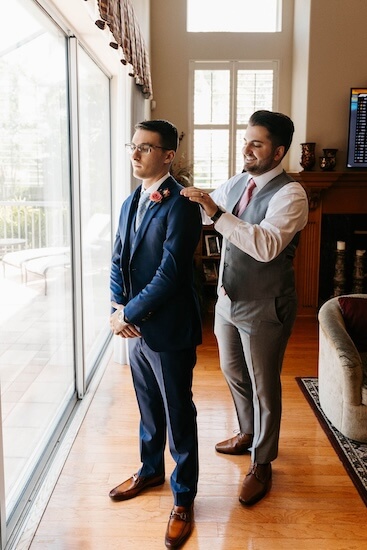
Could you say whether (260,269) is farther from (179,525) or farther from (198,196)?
(179,525)

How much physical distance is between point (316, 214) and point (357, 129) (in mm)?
950

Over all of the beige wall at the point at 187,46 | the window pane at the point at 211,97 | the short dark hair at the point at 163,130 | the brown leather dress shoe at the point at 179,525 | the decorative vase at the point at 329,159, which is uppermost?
the beige wall at the point at 187,46

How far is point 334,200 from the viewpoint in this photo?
5.72 meters

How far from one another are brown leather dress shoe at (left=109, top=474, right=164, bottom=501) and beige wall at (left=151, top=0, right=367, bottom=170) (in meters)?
4.28

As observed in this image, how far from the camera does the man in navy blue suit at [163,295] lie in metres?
1.94

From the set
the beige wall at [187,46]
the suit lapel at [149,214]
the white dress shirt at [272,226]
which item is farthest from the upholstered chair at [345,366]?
the beige wall at [187,46]

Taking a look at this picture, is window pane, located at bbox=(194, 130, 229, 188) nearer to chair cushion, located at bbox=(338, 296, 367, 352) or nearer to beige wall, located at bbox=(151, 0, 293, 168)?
beige wall, located at bbox=(151, 0, 293, 168)

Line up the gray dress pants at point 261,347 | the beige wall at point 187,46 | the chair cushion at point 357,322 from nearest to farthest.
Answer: the gray dress pants at point 261,347, the chair cushion at point 357,322, the beige wall at point 187,46

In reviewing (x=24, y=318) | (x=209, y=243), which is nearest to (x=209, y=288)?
(x=209, y=243)

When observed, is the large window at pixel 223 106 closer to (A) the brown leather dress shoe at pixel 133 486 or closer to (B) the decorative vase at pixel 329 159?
(B) the decorative vase at pixel 329 159

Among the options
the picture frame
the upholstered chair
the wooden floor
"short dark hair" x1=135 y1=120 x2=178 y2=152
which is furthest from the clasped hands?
the picture frame

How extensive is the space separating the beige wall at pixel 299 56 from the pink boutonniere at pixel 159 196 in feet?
13.4

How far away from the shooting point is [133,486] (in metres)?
2.35

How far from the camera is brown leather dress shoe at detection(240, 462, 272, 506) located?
2.33 meters
